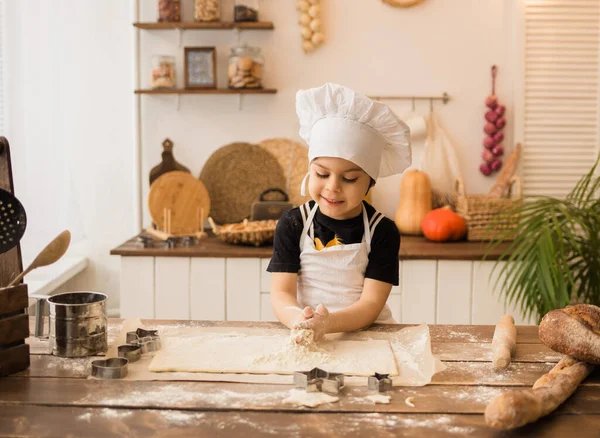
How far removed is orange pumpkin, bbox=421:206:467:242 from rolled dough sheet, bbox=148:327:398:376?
5.60 feet

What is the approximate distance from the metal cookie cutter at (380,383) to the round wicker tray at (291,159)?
7.49ft

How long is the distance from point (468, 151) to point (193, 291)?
1582 millimetres

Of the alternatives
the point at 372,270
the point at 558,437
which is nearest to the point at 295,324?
the point at 372,270

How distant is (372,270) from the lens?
1.75 metres

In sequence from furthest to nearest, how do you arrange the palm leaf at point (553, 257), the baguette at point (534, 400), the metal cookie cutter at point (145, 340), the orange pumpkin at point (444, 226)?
the orange pumpkin at point (444, 226) → the palm leaf at point (553, 257) → the metal cookie cutter at point (145, 340) → the baguette at point (534, 400)

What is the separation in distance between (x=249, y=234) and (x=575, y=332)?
184 cm

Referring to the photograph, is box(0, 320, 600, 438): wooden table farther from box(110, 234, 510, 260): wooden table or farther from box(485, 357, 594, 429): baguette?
box(110, 234, 510, 260): wooden table

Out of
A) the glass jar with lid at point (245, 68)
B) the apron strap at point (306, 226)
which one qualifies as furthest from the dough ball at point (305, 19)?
the apron strap at point (306, 226)

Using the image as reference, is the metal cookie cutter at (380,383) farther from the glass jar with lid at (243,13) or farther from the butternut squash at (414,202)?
the glass jar with lid at (243,13)

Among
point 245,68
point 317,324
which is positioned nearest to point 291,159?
point 245,68

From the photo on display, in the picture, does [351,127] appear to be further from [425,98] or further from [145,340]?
[425,98]

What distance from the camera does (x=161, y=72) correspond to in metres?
3.35

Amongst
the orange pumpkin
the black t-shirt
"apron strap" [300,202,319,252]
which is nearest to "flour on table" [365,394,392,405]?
the black t-shirt

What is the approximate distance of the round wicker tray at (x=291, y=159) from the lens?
3.46 metres
